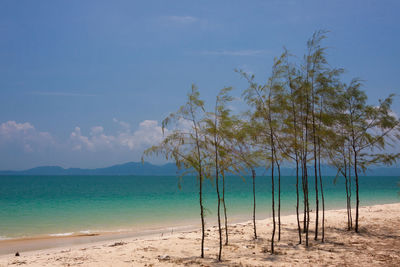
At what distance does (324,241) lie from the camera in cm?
1162

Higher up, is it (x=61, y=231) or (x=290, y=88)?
(x=290, y=88)

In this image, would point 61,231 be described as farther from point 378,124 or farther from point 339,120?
point 378,124

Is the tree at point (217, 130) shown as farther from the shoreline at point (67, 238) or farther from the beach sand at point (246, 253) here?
the shoreline at point (67, 238)

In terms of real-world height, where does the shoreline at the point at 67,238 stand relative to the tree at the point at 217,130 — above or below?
below

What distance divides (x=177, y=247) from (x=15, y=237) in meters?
10.2

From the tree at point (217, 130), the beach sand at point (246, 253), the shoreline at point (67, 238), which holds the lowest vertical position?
the shoreline at point (67, 238)

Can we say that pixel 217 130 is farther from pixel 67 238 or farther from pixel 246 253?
pixel 67 238

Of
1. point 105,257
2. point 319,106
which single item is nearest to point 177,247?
point 105,257

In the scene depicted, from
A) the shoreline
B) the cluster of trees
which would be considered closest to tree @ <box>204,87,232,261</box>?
the cluster of trees

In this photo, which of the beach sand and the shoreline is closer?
the beach sand

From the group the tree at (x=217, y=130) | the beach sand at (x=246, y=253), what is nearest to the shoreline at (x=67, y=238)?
the beach sand at (x=246, y=253)

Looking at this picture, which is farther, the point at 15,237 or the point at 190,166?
the point at 15,237

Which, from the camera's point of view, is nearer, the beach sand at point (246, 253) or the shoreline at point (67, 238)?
the beach sand at point (246, 253)

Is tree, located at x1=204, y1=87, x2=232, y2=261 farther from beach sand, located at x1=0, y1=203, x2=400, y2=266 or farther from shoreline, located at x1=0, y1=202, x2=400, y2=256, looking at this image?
shoreline, located at x1=0, y1=202, x2=400, y2=256
